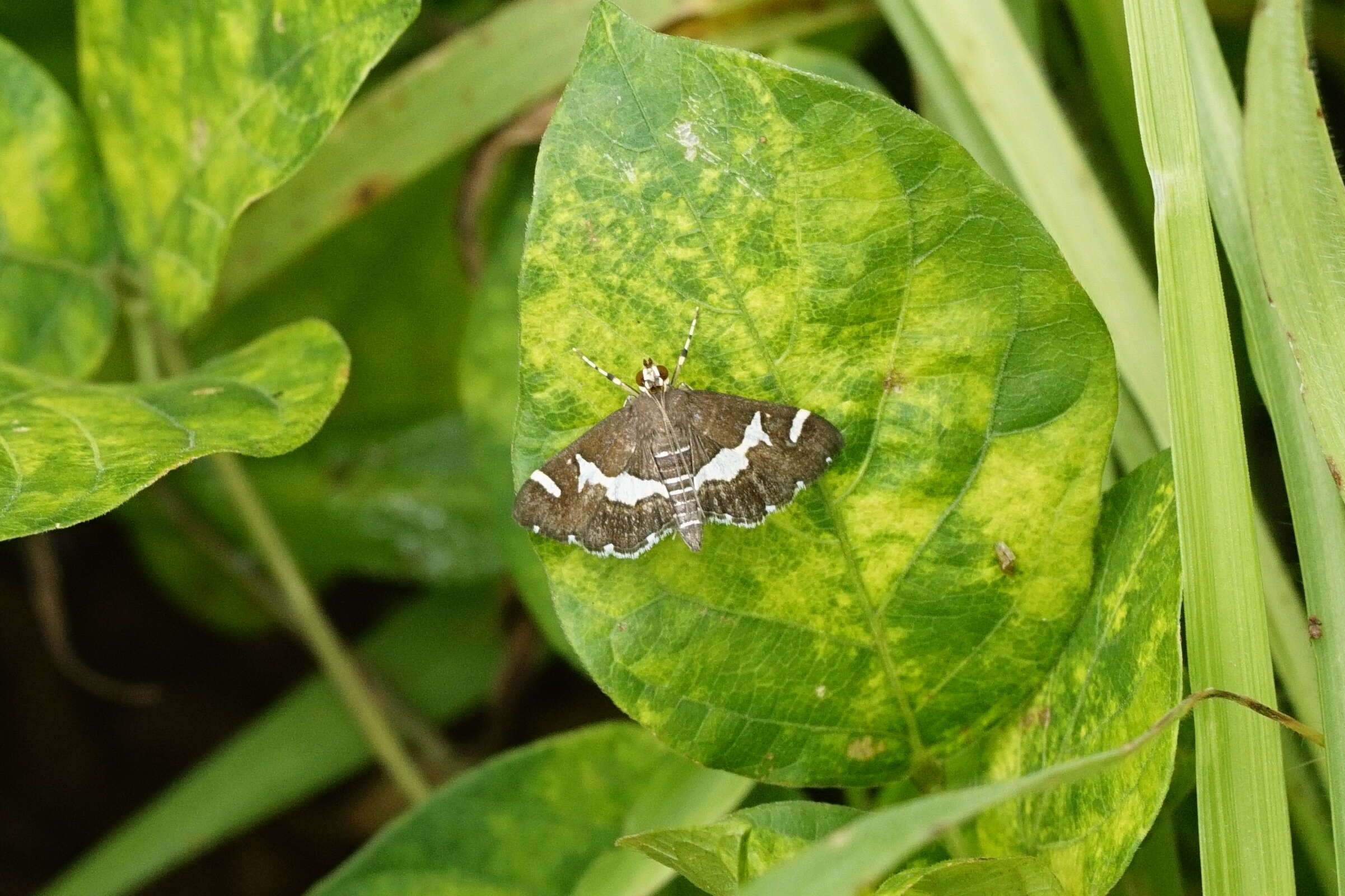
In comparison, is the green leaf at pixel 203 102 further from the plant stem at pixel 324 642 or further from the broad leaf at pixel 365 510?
the broad leaf at pixel 365 510

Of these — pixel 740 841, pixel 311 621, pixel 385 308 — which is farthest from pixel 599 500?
pixel 385 308

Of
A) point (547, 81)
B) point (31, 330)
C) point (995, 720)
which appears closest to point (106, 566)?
point (31, 330)

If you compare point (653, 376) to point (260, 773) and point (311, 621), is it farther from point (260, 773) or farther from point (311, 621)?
point (260, 773)

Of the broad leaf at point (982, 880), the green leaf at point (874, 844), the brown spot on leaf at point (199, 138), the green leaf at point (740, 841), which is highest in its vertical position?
the brown spot on leaf at point (199, 138)

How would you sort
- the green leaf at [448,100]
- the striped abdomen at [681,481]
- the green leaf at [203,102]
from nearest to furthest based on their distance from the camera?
1. the striped abdomen at [681,481]
2. the green leaf at [203,102]
3. the green leaf at [448,100]

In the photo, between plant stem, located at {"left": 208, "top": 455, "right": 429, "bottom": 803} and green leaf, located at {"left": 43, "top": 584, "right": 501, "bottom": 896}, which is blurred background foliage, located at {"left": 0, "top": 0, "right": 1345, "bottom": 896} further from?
plant stem, located at {"left": 208, "top": 455, "right": 429, "bottom": 803}

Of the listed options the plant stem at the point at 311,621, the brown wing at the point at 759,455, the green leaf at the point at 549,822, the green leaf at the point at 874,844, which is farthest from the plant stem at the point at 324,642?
the green leaf at the point at 874,844
